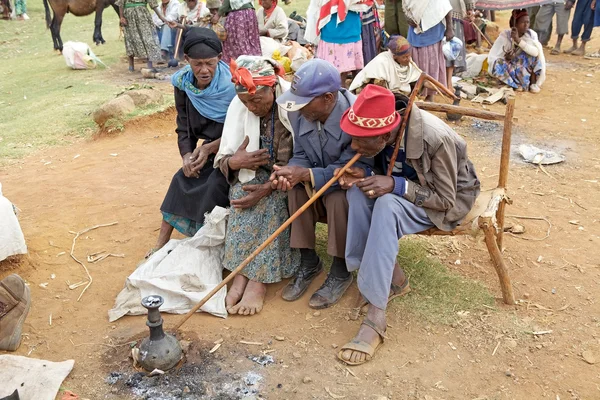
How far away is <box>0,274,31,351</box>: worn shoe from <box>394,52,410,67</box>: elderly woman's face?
4.73 meters

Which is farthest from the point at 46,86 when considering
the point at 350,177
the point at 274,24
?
the point at 350,177

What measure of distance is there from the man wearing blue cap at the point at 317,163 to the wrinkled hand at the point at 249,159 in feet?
0.57

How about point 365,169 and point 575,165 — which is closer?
point 365,169

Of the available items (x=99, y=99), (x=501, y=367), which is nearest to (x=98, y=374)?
(x=501, y=367)

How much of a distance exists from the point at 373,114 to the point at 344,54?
420 cm

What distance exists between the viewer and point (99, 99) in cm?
841

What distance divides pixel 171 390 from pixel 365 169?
1537 millimetres

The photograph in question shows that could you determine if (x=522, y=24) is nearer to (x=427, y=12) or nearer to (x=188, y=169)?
(x=427, y=12)

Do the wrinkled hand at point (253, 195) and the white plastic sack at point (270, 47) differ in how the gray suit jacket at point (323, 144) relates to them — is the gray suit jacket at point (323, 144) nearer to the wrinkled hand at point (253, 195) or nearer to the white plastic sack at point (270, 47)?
the wrinkled hand at point (253, 195)

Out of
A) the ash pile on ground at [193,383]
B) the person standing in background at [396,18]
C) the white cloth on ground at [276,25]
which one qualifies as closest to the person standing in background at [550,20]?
the person standing in background at [396,18]

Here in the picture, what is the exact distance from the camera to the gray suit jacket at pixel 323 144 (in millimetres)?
3287

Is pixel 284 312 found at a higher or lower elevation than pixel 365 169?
lower

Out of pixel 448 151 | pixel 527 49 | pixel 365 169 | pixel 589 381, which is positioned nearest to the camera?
pixel 589 381

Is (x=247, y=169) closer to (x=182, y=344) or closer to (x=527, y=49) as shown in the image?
(x=182, y=344)
